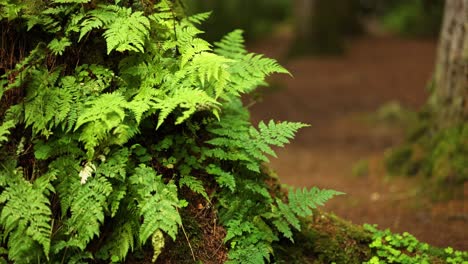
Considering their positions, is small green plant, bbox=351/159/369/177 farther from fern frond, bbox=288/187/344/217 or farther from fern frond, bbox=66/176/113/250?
fern frond, bbox=66/176/113/250

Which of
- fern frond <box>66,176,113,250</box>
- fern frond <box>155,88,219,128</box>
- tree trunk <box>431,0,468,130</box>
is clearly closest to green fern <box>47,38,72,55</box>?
fern frond <box>155,88,219,128</box>

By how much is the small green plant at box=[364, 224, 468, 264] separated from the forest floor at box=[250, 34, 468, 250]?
1.98ft

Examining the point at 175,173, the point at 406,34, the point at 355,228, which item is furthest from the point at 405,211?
the point at 406,34

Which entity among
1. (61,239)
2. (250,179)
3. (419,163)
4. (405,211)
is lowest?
(61,239)

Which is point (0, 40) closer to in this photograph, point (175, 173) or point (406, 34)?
point (175, 173)

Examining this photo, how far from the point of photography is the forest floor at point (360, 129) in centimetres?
600

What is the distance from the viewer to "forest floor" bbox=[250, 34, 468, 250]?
6.00 meters

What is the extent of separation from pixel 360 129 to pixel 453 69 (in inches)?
192

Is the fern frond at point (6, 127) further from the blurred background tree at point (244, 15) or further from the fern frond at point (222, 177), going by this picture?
the blurred background tree at point (244, 15)

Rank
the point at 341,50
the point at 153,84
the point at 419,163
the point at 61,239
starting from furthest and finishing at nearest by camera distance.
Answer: the point at 341,50 < the point at 419,163 < the point at 153,84 < the point at 61,239

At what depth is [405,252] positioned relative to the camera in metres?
4.29

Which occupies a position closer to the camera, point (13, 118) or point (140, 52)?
point (13, 118)

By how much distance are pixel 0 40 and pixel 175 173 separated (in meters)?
1.58

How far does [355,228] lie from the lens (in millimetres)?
4543
